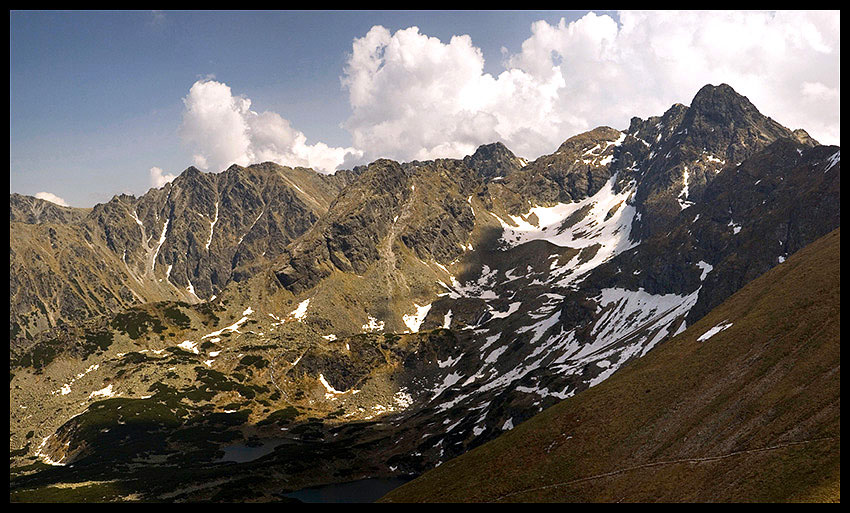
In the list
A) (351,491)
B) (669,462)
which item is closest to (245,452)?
(351,491)

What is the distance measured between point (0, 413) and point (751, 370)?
75439 mm

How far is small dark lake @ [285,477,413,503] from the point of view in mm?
151125

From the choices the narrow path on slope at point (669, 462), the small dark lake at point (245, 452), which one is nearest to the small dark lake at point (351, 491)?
the small dark lake at point (245, 452)

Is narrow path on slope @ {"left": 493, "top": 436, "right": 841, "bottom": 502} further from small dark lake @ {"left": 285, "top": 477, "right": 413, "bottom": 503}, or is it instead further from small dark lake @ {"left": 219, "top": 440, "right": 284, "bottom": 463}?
small dark lake @ {"left": 219, "top": 440, "right": 284, "bottom": 463}

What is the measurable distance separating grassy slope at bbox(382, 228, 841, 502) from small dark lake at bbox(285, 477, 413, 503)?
253ft

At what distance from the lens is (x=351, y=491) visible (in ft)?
516

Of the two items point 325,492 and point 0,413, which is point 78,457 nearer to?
point 325,492

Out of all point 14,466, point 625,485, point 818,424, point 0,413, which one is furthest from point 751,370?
point 14,466

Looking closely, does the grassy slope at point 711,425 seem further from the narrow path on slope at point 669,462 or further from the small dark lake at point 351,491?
the small dark lake at point 351,491

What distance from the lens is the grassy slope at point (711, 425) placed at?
45.7m

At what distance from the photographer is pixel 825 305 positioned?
67.7m

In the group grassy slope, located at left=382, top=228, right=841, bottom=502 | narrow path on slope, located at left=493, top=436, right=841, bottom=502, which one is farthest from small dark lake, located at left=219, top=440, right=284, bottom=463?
narrow path on slope, located at left=493, top=436, right=841, bottom=502

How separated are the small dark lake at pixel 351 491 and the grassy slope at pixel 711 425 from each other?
7707 cm
